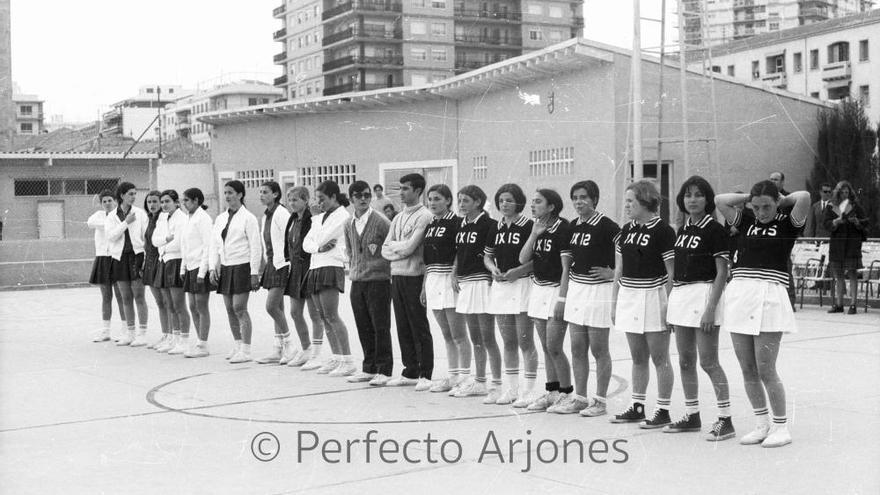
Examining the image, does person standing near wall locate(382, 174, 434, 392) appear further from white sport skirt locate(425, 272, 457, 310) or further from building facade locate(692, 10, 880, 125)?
building facade locate(692, 10, 880, 125)

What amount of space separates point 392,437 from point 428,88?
1019 centimetres

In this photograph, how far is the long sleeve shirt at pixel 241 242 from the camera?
10633 millimetres

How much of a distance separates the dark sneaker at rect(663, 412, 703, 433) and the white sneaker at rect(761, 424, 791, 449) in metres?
0.55

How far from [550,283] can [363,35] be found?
685 cm

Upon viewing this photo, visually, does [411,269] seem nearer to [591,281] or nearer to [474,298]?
[474,298]

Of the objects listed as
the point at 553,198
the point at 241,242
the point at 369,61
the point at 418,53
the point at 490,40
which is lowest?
the point at 241,242

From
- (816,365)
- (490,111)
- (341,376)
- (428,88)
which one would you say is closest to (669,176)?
(816,365)

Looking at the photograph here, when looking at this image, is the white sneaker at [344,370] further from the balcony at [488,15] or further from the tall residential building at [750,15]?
the balcony at [488,15]

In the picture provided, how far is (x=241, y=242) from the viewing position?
10.7 meters

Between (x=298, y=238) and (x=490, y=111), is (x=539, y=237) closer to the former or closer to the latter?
(x=298, y=238)

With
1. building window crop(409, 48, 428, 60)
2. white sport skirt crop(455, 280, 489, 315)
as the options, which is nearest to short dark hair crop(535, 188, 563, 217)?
white sport skirt crop(455, 280, 489, 315)

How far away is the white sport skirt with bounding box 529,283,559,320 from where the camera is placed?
769 centimetres

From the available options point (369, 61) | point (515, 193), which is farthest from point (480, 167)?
point (515, 193)

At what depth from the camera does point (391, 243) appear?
8898mm
